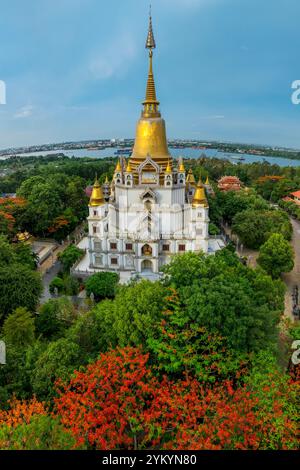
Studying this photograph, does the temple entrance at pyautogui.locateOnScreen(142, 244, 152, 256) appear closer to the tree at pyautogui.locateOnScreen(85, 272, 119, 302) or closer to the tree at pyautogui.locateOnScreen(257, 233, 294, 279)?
the tree at pyautogui.locateOnScreen(85, 272, 119, 302)

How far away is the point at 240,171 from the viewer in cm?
7431

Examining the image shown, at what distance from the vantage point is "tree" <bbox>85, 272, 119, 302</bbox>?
2608 cm

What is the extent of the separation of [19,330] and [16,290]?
12.9 ft

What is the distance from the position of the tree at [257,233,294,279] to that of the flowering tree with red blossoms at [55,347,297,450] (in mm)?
17180

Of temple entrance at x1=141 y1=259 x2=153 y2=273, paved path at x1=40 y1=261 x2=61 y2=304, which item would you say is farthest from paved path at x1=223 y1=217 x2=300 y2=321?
paved path at x1=40 y1=261 x2=61 y2=304

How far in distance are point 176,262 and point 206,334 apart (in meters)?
4.68

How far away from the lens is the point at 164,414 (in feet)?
38.1

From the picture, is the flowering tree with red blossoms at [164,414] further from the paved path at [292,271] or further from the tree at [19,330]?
the paved path at [292,271]

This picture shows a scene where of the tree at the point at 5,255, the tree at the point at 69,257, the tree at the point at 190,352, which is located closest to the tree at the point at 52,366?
the tree at the point at 190,352

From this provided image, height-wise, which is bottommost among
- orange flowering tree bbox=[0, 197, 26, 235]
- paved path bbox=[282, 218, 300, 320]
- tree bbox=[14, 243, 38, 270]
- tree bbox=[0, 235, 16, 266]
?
paved path bbox=[282, 218, 300, 320]

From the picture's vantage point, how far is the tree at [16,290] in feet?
71.1
